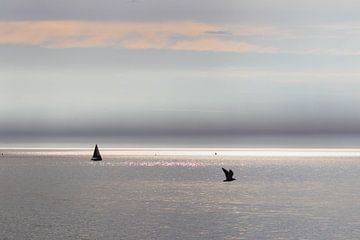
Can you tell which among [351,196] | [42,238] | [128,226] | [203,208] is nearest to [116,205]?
[203,208]

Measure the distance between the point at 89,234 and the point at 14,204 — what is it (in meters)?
38.7

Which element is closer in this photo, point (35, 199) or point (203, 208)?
point (203, 208)

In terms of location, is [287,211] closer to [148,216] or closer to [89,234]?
[148,216]

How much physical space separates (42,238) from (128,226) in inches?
477

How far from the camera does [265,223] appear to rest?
279 feet

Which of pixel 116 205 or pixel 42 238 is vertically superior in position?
pixel 116 205

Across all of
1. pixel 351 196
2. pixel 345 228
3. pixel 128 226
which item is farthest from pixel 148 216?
pixel 351 196

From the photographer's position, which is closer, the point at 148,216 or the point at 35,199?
the point at 148,216

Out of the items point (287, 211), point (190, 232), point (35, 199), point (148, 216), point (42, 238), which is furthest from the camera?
point (35, 199)

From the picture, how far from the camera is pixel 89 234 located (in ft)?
251

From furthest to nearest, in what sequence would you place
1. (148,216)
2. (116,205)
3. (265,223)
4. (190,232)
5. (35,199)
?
(35,199), (116,205), (148,216), (265,223), (190,232)

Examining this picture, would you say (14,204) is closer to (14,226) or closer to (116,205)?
(116,205)

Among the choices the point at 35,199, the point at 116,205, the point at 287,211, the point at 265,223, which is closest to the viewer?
the point at 265,223

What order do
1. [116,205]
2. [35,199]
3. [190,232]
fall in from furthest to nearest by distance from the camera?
1. [35,199]
2. [116,205]
3. [190,232]
